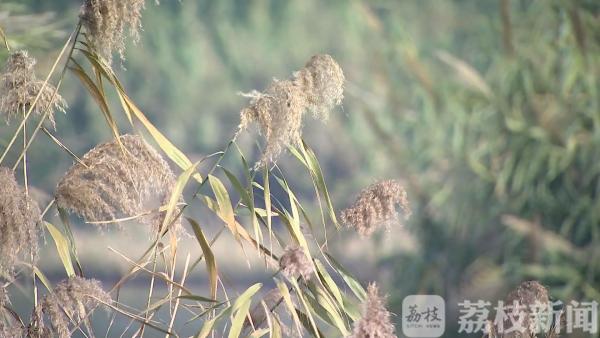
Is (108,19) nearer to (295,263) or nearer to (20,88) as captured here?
(20,88)

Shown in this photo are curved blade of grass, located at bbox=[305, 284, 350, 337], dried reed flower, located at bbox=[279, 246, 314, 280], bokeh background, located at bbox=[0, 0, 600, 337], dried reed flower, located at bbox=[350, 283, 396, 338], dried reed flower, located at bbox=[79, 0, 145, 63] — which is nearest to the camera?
dried reed flower, located at bbox=[350, 283, 396, 338]

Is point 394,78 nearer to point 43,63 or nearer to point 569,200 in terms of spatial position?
point 569,200

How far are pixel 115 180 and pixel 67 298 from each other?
8.1 inches

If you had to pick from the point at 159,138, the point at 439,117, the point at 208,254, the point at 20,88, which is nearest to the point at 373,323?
the point at 208,254

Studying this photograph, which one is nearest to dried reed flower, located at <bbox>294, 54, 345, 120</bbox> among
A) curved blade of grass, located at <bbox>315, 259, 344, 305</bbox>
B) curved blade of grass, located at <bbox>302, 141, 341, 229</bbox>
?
curved blade of grass, located at <bbox>302, 141, 341, 229</bbox>

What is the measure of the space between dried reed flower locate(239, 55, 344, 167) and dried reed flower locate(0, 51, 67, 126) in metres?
0.29

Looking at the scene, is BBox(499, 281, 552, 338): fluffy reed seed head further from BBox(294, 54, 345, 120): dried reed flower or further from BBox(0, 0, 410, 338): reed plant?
BBox(294, 54, 345, 120): dried reed flower

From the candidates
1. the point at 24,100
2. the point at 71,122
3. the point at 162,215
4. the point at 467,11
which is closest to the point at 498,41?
the point at 467,11

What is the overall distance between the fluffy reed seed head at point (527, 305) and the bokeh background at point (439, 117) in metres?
1.56

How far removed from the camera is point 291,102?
4.79 ft

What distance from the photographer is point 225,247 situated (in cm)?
317

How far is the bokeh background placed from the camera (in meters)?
3.21

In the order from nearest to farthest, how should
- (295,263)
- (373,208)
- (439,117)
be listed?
(295,263)
(373,208)
(439,117)

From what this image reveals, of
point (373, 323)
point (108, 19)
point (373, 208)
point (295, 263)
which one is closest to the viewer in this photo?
point (373, 323)
